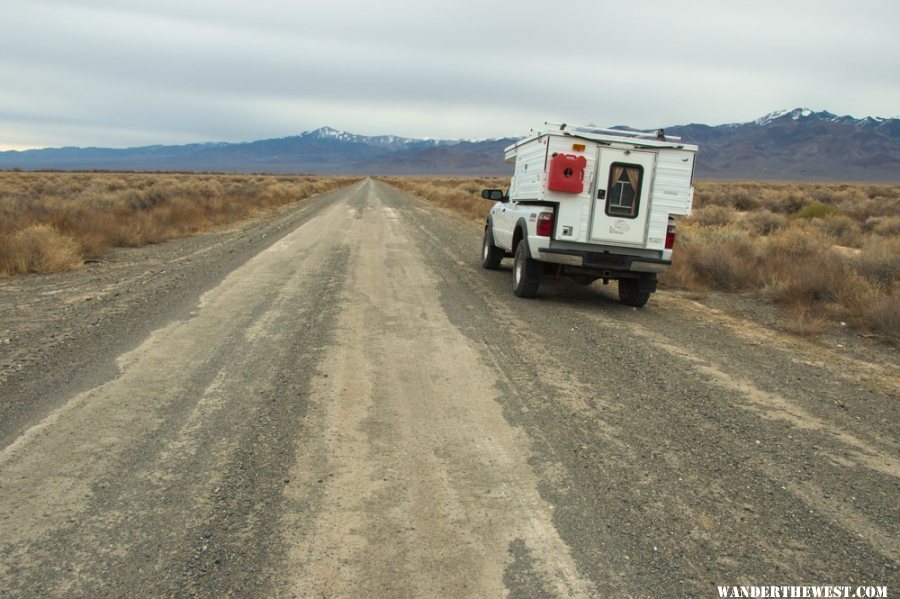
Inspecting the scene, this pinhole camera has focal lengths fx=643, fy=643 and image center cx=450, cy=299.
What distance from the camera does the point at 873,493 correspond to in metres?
4.09

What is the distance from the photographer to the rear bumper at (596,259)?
9.34 meters

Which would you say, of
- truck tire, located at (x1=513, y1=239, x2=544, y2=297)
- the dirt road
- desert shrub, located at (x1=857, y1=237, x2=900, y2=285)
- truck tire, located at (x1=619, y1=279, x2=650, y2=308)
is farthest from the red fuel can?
desert shrub, located at (x1=857, y1=237, x2=900, y2=285)

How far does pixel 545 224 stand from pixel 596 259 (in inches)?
35.6

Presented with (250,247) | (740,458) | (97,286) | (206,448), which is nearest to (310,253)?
(250,247)

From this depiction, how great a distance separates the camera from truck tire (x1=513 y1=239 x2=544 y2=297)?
9.91m

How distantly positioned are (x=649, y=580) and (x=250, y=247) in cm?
1364

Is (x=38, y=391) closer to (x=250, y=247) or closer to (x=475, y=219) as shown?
(x=250, y=247)

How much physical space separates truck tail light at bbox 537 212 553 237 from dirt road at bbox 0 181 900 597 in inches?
61.5

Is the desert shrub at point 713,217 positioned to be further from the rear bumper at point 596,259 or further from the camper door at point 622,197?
the rear bumper at point 596,259

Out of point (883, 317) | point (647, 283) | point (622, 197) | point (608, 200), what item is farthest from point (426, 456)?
point (883, 317)

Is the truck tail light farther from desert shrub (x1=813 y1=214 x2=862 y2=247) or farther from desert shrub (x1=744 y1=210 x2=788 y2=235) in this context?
desert shrub (x1=744 y1=210 x2=788 y2=235)

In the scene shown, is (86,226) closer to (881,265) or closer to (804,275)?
(804,275)

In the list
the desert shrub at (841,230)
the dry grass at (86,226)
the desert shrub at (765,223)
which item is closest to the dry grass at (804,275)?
the desert shrub at (841,230)

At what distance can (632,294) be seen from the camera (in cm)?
1017
